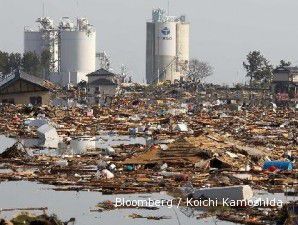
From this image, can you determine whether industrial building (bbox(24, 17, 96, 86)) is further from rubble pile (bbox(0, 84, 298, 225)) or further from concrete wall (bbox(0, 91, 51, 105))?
rubble pile (bbox(0, 84, 298, 225))

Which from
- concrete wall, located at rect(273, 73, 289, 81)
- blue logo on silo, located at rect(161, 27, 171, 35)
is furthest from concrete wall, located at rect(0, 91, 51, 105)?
blue logo on silo, located at rect(161, 27, 171, 35)

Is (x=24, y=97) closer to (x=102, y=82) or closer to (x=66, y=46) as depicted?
(x=102, y=82)

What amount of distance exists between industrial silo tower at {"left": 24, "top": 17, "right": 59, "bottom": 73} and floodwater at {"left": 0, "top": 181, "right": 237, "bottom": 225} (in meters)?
92.9

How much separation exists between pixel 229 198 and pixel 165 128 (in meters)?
23.2

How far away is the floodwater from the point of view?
654 inches

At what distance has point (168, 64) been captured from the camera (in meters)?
119

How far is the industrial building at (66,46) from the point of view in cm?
10644

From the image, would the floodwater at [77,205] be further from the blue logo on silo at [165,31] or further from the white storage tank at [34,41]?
the blue logo on silo at [165,31]

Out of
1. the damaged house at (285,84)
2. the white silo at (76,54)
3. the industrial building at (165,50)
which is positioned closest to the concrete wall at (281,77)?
the damaged house at (285,84)

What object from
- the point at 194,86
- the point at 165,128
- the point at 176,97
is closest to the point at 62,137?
the point at 165,128

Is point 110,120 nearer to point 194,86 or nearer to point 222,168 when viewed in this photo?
point 222,168

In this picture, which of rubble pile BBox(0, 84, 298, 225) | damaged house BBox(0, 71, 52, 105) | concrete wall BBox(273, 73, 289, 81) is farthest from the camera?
concrete wall BBox(273, 73, 289, 81)

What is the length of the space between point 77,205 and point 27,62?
285 ft

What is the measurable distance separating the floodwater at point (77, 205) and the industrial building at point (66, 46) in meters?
82.5
